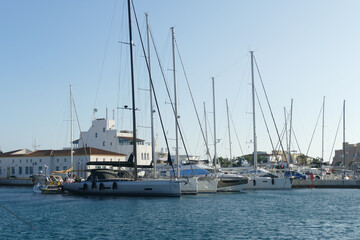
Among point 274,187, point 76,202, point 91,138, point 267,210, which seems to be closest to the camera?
point 267,210

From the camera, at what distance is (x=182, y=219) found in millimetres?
30234

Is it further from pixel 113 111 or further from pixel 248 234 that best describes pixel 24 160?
pixel 248 234

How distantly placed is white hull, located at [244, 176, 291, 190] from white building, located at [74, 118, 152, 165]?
113 ft

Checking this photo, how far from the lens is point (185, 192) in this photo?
46.0 metres

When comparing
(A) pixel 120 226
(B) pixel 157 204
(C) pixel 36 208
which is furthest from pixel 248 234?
(C) pixel 36 208

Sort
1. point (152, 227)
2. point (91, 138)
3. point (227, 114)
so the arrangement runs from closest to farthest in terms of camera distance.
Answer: point (152, 227), point (227, 114), point (91, 138)

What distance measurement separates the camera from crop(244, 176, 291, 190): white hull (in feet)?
191

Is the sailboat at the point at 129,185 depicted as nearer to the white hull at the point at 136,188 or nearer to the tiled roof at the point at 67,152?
the white hull at the point at 136,188

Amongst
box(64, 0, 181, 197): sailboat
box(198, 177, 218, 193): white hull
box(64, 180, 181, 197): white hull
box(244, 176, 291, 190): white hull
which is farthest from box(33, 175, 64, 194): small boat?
box(244, 176, 291, 190): white hull

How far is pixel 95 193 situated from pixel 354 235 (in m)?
30.6

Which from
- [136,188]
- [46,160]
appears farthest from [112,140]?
[136,188]

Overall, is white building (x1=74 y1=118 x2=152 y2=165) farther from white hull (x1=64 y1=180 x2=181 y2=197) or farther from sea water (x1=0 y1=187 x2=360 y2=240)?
sea water (x1=0 y1=187 x2=360 y2=240)

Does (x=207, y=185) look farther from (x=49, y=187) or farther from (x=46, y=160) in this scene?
(x=46, y=160)

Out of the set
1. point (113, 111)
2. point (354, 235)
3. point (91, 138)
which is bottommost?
point (354, 235)
